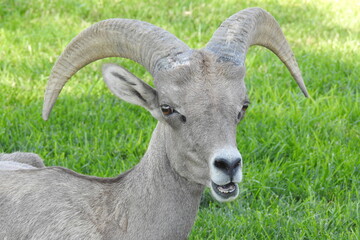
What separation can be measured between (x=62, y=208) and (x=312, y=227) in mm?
1787

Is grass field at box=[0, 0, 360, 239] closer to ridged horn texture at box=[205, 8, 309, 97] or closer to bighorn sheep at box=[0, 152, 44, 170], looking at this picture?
bighorn sheep at box=[0, 152, 44, 170]

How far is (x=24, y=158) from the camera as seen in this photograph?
16.8 ft

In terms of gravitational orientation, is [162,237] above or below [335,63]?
above

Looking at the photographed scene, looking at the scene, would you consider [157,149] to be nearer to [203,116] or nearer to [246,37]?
[203,116]

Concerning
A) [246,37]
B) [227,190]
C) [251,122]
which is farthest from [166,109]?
[251,122]

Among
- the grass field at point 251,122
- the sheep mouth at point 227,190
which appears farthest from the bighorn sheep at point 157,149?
the grass field at point 251,122

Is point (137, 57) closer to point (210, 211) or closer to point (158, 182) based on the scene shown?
point (158, 182)

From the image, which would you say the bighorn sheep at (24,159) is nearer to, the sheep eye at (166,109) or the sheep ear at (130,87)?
the sheep ear at (130,87)

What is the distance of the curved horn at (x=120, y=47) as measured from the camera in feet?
12.3

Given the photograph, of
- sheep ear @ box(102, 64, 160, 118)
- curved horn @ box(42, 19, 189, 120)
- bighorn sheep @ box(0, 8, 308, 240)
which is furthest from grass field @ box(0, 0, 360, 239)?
curved horn @ box(42, 19, 189, 120)

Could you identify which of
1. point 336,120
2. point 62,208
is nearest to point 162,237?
point 62,208

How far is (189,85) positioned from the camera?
3.58 m

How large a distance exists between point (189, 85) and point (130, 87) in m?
0.47

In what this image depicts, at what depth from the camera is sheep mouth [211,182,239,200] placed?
3505 mm
